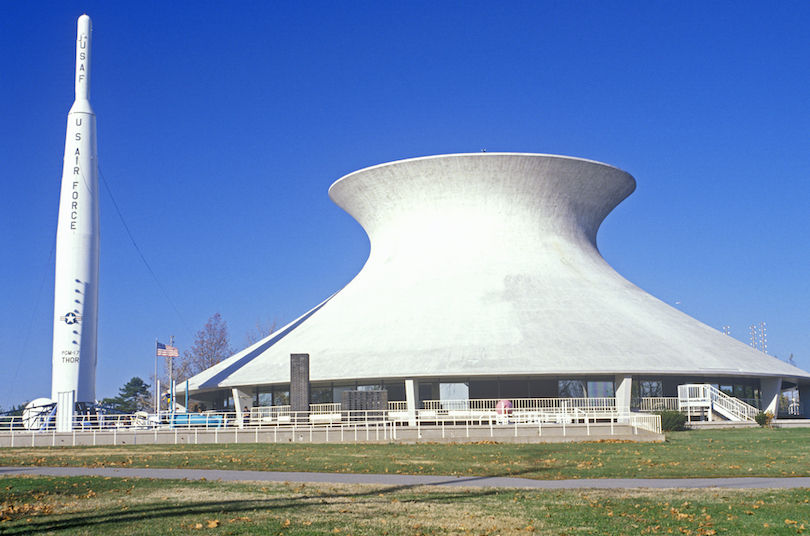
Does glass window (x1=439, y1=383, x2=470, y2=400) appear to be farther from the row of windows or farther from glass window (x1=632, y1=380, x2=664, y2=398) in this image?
glass window (x1=632, y1=380, x2=664, y2=398)

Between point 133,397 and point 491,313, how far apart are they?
206ft

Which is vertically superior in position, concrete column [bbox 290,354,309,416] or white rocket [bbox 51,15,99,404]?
white rocket [bbox 51,15,99,404]

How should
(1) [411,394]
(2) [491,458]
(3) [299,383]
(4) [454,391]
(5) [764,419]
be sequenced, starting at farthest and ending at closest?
(4) [454,391], (1) [411,394], (5) [764,419], (3) [299,383], (2) [491,458]

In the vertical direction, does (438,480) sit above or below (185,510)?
below

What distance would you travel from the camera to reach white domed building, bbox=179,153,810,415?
33844mm

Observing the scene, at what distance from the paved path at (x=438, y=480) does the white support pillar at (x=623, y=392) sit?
19986 millimetres

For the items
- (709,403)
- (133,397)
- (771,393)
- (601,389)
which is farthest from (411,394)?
(133,397)

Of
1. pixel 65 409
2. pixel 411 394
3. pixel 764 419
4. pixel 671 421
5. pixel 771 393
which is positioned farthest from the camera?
pixel 771 393

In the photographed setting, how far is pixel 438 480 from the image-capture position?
13.8m

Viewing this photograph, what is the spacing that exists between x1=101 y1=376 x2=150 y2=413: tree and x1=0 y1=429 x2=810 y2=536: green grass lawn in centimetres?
7254

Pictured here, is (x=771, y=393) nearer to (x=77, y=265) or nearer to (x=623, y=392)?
(x=623, y=392)

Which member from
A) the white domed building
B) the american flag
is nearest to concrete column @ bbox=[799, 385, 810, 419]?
the white domed building

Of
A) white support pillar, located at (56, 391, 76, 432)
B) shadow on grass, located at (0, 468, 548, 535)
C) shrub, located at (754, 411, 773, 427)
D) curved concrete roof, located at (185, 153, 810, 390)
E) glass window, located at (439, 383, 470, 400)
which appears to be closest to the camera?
shadow on grass, located at (0, 468, 548, 535)

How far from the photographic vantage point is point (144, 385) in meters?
90.3
